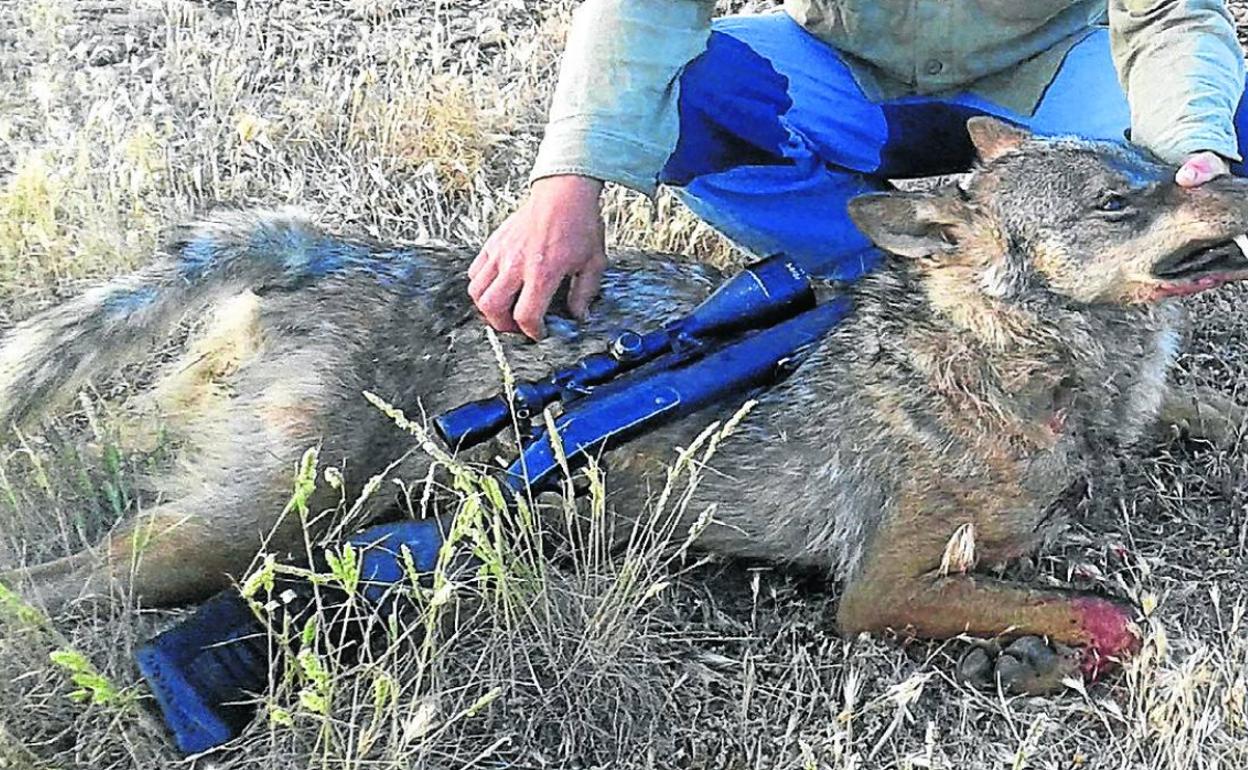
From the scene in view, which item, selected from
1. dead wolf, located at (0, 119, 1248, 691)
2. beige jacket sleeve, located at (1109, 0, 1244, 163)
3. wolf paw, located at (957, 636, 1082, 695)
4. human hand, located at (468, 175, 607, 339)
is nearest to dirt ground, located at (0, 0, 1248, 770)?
wolf paw, located at (957, 636, 1082, 695)

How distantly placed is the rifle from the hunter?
0.26 m

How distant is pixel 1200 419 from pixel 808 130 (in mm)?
Result: 1538

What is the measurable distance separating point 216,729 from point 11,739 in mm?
429

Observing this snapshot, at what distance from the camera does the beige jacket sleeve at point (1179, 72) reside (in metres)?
3.82

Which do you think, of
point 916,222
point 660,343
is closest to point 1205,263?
point 916,222

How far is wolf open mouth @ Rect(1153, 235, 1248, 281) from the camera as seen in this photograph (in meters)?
3.46

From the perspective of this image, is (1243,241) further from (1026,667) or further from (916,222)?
(1026,667)

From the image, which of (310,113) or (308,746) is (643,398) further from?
(310,113)

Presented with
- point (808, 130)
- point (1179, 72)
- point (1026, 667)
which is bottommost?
point (1026, 667)

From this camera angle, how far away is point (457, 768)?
130 inches

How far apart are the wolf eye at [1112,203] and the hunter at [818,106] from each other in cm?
15

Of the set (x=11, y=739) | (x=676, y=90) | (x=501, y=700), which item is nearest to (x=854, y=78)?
(x=676, y=90)

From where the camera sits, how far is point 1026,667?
3521 millimetres

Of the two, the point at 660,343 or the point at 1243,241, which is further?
the point at 660,343
